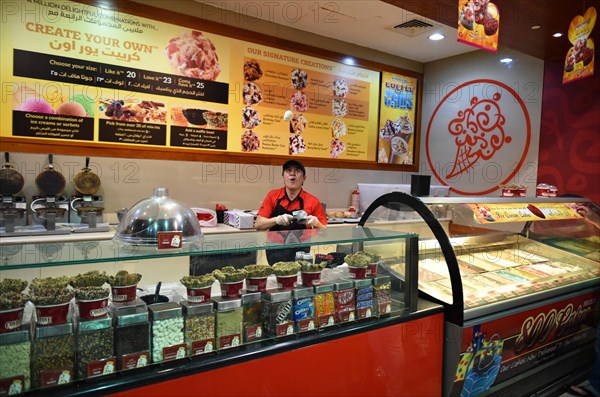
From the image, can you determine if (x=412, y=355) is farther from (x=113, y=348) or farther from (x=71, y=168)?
(x=71, y=168)

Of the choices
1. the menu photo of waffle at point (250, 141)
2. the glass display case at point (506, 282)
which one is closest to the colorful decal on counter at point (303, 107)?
the menu photo of waffle at point (250, 141)

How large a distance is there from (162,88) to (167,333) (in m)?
3.18

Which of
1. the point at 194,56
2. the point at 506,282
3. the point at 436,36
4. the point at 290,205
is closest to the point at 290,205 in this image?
the point at 290,205

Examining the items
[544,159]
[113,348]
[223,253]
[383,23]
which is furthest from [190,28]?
[544,159]

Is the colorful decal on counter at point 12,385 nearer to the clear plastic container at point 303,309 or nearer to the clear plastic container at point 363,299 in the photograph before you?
the clear plastic container at point 303,309

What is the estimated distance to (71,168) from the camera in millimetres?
3699

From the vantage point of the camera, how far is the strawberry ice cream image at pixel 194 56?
4.16 m

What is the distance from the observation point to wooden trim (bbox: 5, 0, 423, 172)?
3593 millimetres

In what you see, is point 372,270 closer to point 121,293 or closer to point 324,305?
point 324,305

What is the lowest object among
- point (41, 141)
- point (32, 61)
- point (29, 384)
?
point (29, 384)

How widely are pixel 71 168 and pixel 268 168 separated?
2085 mm

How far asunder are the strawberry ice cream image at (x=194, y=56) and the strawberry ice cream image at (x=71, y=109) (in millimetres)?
978

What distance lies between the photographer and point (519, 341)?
260cm

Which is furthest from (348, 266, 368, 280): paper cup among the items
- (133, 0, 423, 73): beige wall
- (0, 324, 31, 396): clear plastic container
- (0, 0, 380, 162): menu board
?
(133, 0, 423, 73): beige wall
